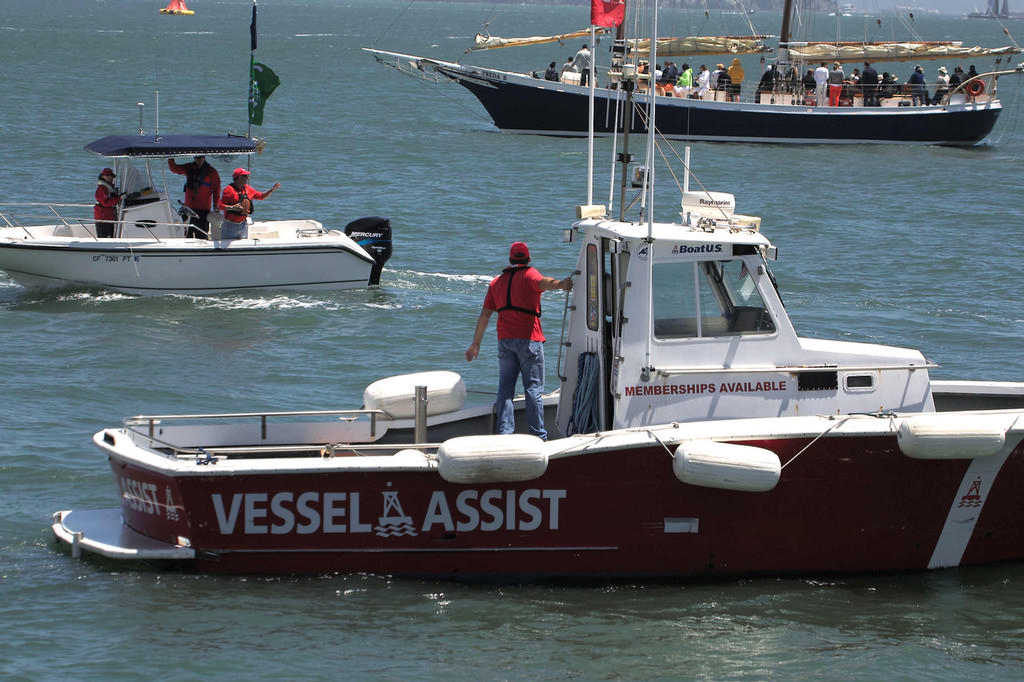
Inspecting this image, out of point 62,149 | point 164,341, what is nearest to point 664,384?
point 164,341

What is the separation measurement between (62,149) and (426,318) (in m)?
20.1

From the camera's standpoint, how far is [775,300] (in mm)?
9047

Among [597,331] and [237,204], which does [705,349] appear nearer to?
[597,331]

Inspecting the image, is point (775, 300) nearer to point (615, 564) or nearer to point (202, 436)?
point (615, 564)

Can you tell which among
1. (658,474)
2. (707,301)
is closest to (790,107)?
(707,301)

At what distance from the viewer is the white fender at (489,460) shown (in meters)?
8.15

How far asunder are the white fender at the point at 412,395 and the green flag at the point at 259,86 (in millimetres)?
10158

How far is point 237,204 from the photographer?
17.4m

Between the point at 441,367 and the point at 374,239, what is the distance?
4.67 metres

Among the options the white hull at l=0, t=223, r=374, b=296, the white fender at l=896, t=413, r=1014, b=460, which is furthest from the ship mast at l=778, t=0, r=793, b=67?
the white fender at l=896, t=413, r=1014, b=460

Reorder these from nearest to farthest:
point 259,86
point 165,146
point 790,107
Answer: point 165,146 → point 259,86 → point 790,107

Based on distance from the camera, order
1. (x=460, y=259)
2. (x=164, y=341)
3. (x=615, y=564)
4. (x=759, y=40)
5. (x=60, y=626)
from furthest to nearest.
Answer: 1. (x=759, y=40)
2. (x=460, y=259)
3. (x=164, y=341)
4. (x=615, y=564)
5. (x=60, y=626)

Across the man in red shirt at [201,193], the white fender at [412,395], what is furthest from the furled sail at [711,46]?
the white fender at [412,395]

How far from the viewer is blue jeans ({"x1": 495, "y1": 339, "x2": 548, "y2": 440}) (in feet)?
29.9
